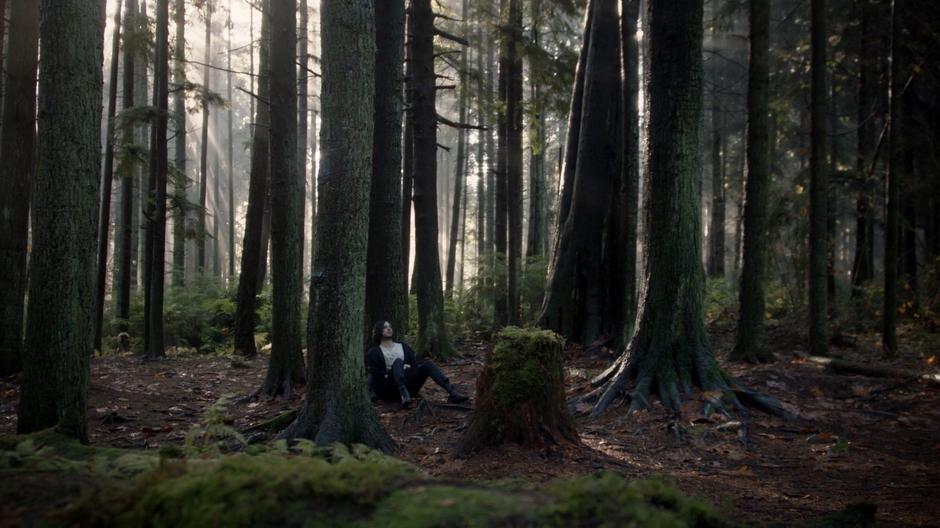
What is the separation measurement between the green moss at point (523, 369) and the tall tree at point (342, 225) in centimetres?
141

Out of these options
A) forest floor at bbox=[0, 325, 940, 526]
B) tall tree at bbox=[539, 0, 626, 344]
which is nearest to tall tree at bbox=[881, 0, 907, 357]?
forest floor at bbox=[0, 325, 940, 526]

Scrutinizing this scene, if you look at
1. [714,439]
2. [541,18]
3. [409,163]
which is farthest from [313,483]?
[541,18]

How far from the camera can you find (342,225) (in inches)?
256

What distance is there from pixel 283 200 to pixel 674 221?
6.64m

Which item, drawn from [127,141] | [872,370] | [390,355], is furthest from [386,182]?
[872,370]

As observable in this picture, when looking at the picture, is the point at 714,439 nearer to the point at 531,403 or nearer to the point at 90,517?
the point at 531,403

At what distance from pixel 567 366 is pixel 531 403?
20.5 feet

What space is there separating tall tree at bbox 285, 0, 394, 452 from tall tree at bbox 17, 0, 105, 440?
7.44ft

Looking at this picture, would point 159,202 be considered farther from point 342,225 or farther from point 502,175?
point 342,225

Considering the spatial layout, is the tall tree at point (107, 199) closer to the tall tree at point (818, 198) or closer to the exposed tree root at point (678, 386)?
the exposed tree root at point (678, 386)

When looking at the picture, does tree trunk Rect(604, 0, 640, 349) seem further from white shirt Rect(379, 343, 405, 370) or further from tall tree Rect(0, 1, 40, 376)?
tall tree Rect(0, 1, 40, 376)

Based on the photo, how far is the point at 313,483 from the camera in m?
2.21

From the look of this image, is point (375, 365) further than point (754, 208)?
No

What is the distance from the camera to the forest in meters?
2.64
